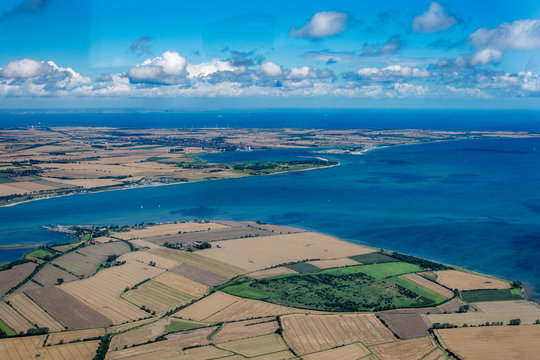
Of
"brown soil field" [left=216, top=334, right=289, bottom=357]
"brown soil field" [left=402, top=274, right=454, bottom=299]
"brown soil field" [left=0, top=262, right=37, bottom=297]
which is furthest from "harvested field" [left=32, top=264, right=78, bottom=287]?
"brown soil field" [left=402, top=274, right=454, bottom=299]

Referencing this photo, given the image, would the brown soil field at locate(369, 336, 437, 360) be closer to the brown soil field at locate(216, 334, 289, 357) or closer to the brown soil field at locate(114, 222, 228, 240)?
the brown soil field at locate(216, 334, 289, 357)

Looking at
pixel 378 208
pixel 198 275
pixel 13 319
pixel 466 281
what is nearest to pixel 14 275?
pixel 13 319

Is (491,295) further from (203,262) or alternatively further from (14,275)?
(14,275)

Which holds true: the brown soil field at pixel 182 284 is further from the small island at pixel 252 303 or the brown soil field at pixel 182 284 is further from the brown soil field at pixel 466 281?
the brown soil field at pixel 466 281

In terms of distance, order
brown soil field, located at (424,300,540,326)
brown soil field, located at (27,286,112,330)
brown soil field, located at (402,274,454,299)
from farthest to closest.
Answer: brown soil field, located at (402,274,454,299) < brown soil field, located at (424,300,540,326) < brown soil field, located at (27,286,112,330)

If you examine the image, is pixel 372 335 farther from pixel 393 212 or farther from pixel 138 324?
pixel 393 212

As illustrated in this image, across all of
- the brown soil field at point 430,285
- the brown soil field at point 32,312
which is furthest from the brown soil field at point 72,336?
the brown soil field at point 430,285

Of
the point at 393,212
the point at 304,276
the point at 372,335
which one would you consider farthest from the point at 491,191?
the point at 372,335
